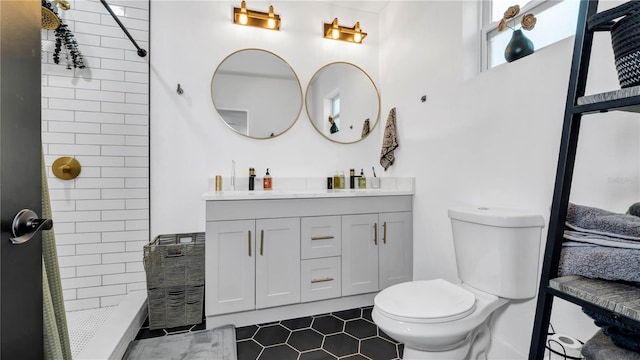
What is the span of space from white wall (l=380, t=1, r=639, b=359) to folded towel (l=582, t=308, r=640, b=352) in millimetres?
533

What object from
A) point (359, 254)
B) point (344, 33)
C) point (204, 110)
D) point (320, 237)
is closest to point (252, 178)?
point (204, 110)

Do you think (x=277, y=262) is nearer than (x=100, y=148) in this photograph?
Yes

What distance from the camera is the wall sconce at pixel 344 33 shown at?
2.64 meters

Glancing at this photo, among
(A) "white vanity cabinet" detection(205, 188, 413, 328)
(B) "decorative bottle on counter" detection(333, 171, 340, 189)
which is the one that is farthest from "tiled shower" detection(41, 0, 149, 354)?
(B) "decorative bottle on counter" detection(333, 171, 340, 189)

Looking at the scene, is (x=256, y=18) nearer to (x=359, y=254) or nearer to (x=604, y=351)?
(x=359, y=254)

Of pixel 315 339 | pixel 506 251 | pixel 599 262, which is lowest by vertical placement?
pixel 315 339

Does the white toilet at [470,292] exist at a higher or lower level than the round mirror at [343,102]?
lower

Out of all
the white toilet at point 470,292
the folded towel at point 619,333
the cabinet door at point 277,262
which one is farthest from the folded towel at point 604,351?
the cabinet door at point 277,262

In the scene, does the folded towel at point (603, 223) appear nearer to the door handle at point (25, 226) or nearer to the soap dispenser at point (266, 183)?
the door handle at point (25, 226)

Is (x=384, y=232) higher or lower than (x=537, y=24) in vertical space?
lower

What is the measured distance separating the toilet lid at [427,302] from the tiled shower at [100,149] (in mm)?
1862

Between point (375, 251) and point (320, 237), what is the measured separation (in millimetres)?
447

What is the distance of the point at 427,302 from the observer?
1.30 meters

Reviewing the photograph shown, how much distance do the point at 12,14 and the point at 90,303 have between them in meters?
2.13
